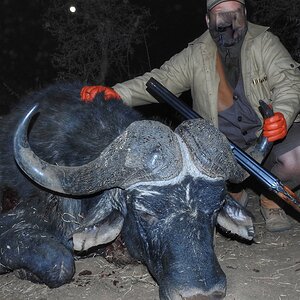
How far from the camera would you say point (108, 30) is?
13164 mm

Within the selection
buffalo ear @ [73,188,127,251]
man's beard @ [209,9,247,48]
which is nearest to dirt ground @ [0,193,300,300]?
buffalo ear @ [73,188,127,251]

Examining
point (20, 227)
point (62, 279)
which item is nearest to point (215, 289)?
point (62, 279)

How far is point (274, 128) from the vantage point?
4.64m

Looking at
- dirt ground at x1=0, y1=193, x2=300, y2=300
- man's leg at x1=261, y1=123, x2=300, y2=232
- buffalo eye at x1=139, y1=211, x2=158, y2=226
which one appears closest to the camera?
buffalo eye at x1=139, y1=211, x2=158, y2=226

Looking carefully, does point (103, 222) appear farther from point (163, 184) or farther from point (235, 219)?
point (235, 219)

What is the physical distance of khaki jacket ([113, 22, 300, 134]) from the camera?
17.4 feet

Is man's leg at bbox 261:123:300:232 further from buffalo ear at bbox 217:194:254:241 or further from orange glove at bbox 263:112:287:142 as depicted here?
buffalo ear at bbox 217:194:254:241

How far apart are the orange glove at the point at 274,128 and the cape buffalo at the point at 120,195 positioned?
68 centimetres

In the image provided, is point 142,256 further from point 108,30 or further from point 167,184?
point 108,30

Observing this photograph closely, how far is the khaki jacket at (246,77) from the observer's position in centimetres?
530

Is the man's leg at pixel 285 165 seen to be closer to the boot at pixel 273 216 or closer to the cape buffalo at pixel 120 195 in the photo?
the boot at pixel 273 216

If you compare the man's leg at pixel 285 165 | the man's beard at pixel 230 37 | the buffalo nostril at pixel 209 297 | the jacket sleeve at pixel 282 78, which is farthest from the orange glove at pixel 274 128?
the buffalo nostril at pixel 209 297

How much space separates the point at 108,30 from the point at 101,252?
9.09 metres

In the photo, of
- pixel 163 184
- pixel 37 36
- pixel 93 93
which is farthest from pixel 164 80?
pixel 37 36
